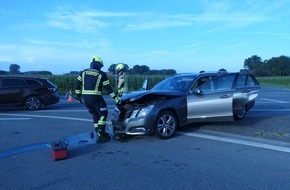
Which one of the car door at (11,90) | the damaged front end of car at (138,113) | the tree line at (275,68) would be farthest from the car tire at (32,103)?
the tree line at (275,68)

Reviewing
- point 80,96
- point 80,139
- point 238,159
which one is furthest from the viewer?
point 80,96

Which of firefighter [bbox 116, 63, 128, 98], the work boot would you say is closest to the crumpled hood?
the work boot

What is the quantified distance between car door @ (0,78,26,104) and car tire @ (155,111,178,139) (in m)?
8.94

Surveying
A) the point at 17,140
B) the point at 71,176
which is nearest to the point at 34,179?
the point at 71,176

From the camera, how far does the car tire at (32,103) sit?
14.4m

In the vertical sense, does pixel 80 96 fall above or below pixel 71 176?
above

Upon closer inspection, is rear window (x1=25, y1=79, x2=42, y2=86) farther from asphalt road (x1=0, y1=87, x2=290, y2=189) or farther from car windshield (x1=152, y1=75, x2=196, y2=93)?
car windshield (x1=152, y1=75, x2=196, y2=93)

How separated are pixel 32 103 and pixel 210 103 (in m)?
9.23

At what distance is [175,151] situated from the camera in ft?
21.5

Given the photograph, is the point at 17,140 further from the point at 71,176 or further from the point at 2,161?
the point at 71,176

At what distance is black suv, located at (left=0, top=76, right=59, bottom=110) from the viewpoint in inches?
550

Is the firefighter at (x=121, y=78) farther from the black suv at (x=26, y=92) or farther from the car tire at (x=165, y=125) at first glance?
the car tire at (x=165, y=125)

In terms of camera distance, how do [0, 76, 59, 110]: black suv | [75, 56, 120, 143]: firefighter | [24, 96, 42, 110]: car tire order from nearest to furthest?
1. [75, 56, 120, 143]: firefighter
2. [0, 76, 59, 110]: black suv
3. [24, 96, 42, 110]: car tire

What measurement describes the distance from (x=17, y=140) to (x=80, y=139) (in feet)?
5.36
